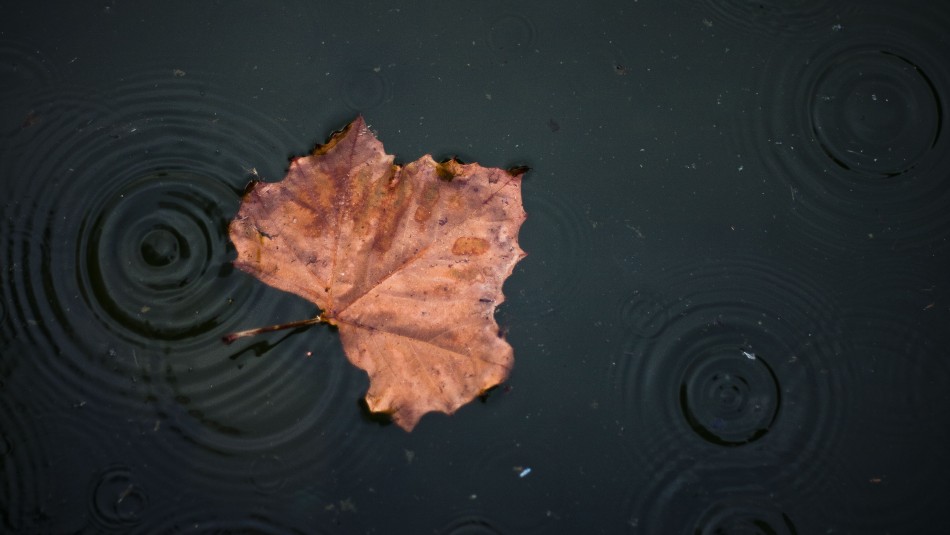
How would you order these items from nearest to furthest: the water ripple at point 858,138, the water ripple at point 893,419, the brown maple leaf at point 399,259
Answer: the brown maple leaf at point 399,259 → the water ripple at point 893,419 → the water ripple at point 858,138

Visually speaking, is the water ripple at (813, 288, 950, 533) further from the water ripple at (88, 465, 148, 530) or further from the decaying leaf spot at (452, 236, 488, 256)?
the water ripple at (88, 465, 148, 530)

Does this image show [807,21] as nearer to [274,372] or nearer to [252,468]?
[274,372]

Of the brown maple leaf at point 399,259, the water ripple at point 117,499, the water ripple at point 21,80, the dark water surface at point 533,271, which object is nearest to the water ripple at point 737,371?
the dark water surface at point 533,271

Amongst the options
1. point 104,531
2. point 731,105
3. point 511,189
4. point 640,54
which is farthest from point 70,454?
point 731,105

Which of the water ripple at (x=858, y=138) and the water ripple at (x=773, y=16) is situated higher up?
the water ripple at (x=773, y=16)

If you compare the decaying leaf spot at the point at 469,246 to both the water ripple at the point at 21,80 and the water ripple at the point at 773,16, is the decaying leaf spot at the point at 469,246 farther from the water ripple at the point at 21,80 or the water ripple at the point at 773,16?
the water ripple at the point at 21,80

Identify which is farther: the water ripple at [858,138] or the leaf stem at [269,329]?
the water ripple at [858,138]

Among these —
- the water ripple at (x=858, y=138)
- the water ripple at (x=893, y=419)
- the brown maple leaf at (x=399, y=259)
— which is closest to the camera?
the brown maple leaf at (x=399, y=259)
